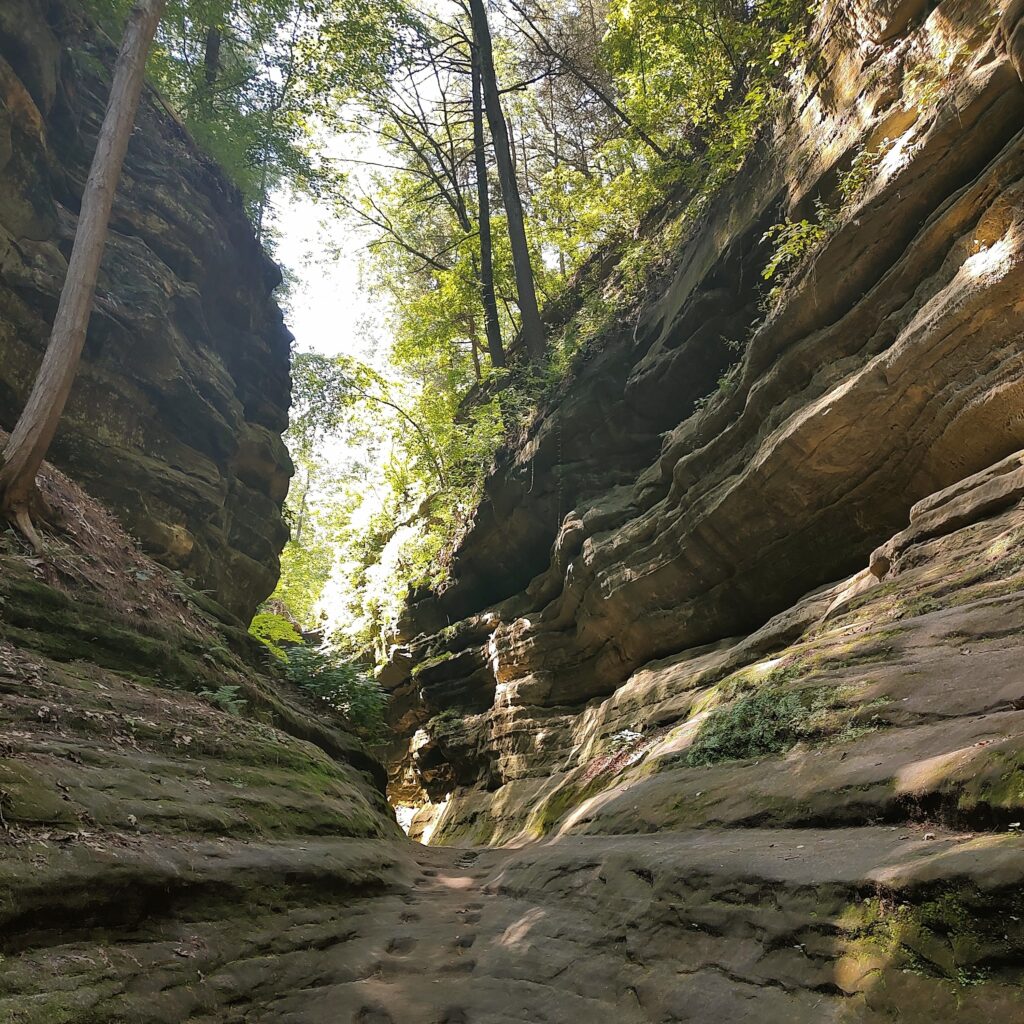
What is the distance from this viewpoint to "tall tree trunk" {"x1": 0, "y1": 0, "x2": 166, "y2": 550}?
8289 millimetres

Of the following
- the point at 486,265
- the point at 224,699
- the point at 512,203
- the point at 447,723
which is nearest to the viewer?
the point at 224,699

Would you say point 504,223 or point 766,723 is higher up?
point 504,223

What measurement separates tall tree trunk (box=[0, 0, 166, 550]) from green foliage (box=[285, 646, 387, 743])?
6.94 m

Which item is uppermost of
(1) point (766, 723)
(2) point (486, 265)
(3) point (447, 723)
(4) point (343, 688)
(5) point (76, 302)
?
(2) point (486, 265)

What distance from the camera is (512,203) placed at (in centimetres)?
1939

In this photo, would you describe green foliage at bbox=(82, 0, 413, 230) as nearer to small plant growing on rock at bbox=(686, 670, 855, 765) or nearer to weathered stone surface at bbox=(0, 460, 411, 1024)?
weathered stone surface at bbox=(0, 460, 411, 1024)

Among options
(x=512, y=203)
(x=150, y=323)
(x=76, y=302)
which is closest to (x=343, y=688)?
Answer: (x=76, y=302)

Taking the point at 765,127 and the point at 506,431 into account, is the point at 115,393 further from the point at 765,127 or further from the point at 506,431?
the point at 765,127

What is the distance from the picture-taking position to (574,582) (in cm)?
1437

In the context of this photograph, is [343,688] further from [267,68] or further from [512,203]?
[267,68]

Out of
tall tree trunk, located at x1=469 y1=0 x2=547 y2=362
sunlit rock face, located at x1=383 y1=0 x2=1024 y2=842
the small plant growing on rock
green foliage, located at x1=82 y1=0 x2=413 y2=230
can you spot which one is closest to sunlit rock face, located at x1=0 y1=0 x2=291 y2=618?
green foliage, located at x1=82 y1=0 x2=413 y2=230

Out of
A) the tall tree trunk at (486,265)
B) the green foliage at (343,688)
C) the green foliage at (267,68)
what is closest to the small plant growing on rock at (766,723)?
the green foliage at (343,688)

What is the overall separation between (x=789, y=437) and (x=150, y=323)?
1355 centimetres

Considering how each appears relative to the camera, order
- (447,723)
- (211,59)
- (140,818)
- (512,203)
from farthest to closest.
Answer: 1. (211,59)
2. (512,203)
3. (447,723)
4. (140,818)
